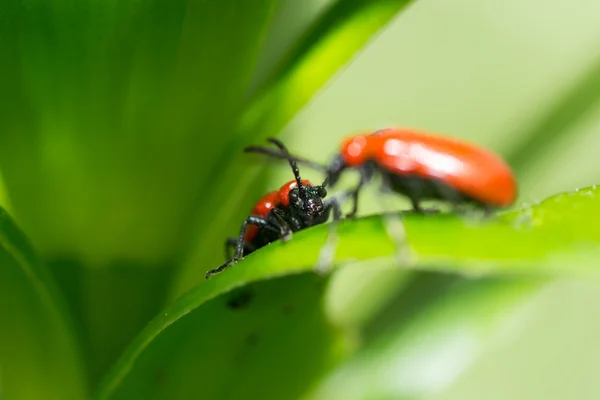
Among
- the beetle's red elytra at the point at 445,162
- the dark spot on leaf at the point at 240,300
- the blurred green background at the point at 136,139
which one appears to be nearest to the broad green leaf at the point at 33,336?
the blurred green background at the point at 136,139

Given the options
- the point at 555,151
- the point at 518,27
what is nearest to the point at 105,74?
the point at 555,151

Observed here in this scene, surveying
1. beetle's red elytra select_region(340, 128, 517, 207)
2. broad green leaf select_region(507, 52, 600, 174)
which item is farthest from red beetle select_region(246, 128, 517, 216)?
broad green leaf select_region(507, 52, 600, 174)

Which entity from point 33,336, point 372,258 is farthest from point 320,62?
point 33,336

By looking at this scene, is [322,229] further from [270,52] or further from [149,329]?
[270,52]

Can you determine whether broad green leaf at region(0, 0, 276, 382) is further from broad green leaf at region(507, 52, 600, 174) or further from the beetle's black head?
broad green leaf at region(507, 52, 600, 174)

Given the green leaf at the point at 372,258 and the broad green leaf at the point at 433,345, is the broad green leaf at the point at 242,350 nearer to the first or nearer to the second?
the green leaf at the point at 372,258

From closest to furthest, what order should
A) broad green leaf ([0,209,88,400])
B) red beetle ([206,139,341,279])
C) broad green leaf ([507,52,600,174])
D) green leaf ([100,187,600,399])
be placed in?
green leaf ([100,187,600,399]), broad green leaf ([0,209,88,400]), red beetle ([206,139,341,279]), broad green leaf ([507,52,600,174])

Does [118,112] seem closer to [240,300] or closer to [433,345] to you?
[240,300]
